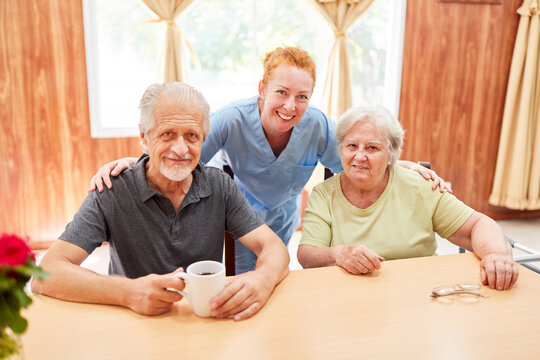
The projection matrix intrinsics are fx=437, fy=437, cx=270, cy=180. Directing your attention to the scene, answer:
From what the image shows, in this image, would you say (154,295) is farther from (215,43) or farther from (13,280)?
(215,43)

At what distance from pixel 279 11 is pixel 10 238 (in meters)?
3.28

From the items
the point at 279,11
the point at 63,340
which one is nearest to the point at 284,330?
the point at 63,340

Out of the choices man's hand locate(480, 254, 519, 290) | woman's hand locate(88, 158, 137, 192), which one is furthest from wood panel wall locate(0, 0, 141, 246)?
man's hand locate(480, 254, 519, 290)

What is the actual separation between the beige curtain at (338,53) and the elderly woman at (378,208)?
195cm

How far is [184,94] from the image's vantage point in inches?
52.3

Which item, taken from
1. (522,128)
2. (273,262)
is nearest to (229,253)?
(273,262)

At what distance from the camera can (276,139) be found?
194 cm

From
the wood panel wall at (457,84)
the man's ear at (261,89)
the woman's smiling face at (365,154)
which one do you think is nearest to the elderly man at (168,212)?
the woman's smiling face at (365,154)

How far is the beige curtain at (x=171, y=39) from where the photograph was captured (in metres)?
3.14

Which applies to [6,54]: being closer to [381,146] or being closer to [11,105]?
[11,105]

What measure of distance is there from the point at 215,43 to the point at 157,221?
2.39 m

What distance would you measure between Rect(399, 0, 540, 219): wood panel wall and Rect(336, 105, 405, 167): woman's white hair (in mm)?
2292

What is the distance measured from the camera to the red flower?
57 cm

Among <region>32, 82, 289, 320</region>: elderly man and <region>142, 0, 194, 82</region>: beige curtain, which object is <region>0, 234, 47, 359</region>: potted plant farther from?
<region>142, 0, 194, 82</region>: beige curtain
